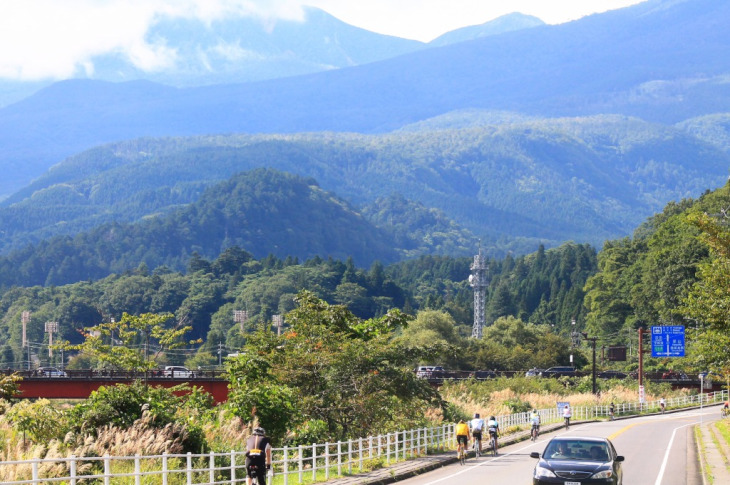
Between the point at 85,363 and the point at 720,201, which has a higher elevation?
the point at 720,201

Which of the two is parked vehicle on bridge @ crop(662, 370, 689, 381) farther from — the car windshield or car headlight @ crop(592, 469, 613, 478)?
car headlight @ crop(592, 469, 613, 478)

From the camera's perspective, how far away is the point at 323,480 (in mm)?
31391

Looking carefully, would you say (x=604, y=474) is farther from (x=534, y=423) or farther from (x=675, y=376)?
(x=675, y=376)

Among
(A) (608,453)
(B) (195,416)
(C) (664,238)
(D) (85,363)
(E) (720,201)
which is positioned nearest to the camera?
(A) (608,453)

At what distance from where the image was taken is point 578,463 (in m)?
28.0

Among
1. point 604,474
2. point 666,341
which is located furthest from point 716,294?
point 666,341

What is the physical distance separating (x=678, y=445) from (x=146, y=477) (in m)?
30.6

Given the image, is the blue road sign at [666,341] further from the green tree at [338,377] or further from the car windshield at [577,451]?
the car windshield at [577,451]

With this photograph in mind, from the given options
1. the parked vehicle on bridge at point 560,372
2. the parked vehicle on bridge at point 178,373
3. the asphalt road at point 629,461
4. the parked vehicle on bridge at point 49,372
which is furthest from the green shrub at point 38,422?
the parked vehicle on bridge at point 560,372

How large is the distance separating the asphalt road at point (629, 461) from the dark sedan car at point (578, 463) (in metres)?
3.62

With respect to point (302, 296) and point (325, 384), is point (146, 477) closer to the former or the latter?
point (325, 384)

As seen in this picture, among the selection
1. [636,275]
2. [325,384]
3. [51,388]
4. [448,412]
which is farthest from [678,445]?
[636,275]

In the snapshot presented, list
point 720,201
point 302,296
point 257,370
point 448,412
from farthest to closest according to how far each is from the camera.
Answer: point 720,201 → point 448,412 → point 302,296 → point 257,370

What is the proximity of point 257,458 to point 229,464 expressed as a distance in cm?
588
